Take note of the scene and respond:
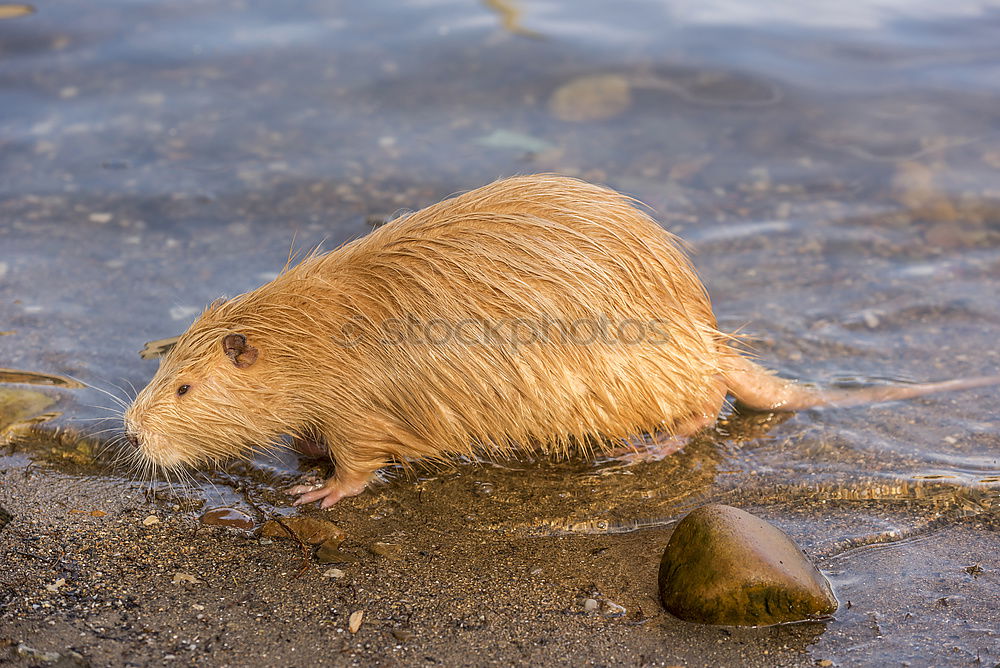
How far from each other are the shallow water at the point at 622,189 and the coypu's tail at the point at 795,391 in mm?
66

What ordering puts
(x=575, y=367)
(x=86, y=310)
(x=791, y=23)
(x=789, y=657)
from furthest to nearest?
(x=791, y=23) < (x=86, y=310) < (x=575, y=367) < (x=789, y=657)

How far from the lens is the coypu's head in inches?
146

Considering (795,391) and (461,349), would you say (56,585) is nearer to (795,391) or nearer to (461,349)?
(461,349)

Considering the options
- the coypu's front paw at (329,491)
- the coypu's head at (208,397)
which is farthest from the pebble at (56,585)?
the coypu's front paw at (329,491)

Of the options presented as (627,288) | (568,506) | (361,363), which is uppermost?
(627,288)

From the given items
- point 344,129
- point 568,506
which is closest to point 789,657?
point 568,506

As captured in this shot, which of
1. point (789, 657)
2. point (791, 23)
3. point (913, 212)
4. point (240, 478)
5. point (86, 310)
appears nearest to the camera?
point (789, 657)

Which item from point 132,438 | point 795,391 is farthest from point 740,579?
point 132,438

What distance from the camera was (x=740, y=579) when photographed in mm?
2912

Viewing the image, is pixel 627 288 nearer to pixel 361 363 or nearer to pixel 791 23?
pixel 361 363

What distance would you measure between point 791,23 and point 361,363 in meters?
5.94

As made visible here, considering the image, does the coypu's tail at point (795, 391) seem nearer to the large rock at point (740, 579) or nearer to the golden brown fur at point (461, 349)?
the golden brown fur at point (461, 349)

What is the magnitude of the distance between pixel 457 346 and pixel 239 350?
0.82 m

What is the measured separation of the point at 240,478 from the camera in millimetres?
3889
